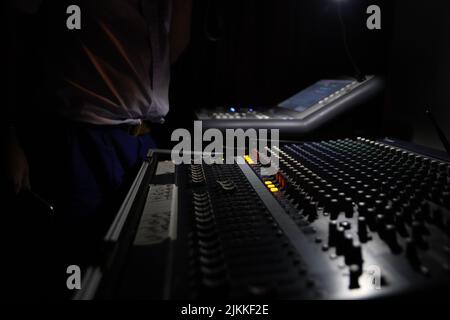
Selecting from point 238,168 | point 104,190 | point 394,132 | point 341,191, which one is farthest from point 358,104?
point 104,190

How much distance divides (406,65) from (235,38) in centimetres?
101

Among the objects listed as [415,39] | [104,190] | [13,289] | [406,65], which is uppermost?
[415,39]

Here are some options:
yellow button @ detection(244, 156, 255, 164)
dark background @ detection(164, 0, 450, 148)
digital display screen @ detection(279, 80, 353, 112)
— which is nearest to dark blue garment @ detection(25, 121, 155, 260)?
yellow button @ detection(244, 156, 255, 164)

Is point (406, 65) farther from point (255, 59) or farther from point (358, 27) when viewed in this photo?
point (255, 59)

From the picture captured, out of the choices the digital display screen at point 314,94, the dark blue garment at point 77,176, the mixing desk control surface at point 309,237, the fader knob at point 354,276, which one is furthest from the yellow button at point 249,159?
the fader knob at point 354,276

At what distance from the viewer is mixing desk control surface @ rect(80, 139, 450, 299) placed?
0.48 metres

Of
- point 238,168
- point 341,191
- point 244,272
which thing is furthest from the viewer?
point 238,168

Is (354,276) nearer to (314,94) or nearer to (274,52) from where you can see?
(314,94)

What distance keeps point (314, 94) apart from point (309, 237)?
1.35 metres

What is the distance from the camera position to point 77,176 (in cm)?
141

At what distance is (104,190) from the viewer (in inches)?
58.3

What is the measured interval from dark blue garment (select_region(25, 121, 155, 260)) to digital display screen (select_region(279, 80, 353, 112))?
89 cm

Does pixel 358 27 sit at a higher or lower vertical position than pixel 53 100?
higher

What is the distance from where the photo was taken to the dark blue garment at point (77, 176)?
141 centimetres
